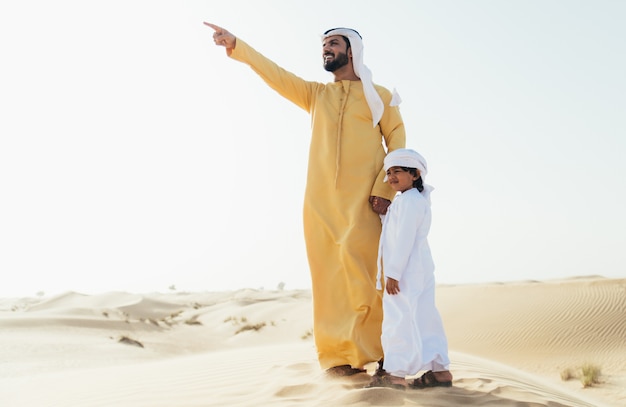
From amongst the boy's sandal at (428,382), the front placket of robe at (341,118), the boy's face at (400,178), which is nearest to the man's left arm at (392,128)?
the front placket of robe at (341,118)

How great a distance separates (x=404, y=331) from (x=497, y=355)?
30.6ft

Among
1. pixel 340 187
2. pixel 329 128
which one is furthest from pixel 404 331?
pixel 329 128

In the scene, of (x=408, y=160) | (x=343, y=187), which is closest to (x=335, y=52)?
(x=343, y=187)

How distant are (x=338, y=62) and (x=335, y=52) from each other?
0.08m

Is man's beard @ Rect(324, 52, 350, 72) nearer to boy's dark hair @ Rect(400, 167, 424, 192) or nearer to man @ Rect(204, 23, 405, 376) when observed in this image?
man @ Rect(204, 23, 405, 376)

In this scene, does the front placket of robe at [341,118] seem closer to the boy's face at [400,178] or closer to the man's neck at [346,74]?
the man's neck at [346,74]

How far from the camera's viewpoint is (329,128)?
15.6ft

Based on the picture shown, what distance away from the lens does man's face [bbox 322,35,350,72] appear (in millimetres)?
4766

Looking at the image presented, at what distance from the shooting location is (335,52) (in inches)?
188

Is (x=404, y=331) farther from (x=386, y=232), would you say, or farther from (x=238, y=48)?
(x=238, y=48)

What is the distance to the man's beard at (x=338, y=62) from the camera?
4789 mm

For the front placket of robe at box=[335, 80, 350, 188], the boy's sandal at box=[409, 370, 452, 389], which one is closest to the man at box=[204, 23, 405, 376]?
the front placket of robe at box=[335, 80, 350, 188]

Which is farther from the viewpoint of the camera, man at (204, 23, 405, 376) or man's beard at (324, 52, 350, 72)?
man's beard at (324, 52, 350, 72)

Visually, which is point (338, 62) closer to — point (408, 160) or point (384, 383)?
point (408, 160)
